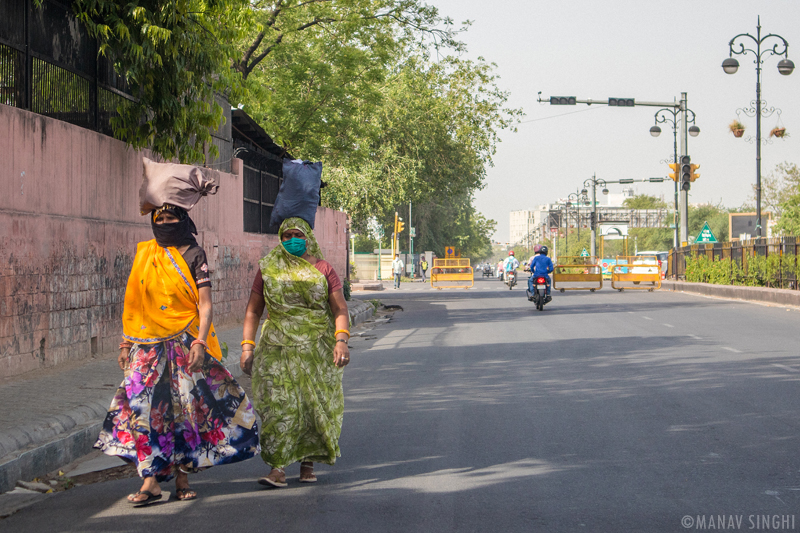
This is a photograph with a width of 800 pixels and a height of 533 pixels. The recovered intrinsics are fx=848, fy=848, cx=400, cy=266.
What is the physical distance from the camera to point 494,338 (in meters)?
14.7

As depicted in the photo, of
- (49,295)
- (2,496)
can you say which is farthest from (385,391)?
(2,496)

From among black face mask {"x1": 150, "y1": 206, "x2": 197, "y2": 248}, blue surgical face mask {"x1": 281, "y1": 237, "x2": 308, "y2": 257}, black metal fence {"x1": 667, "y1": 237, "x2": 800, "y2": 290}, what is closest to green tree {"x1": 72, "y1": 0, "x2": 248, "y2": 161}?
black face mask {"x1": 150, "y1": 206, "x2": 197, "y2": 248}

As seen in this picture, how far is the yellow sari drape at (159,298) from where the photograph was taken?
4895 mm

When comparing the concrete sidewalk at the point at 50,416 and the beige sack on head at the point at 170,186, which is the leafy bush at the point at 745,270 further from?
the beige sack on head at the point at 170,186

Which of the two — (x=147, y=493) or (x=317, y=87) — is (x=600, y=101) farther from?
(x=147, y=493)

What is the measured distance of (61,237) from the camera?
379 inches

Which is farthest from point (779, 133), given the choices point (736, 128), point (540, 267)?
point (540, 267)

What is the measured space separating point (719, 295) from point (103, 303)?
920 inches

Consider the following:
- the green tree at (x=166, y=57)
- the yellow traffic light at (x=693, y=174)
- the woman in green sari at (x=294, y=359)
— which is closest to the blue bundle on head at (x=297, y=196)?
the woman in green sari at (x=294, y=359)

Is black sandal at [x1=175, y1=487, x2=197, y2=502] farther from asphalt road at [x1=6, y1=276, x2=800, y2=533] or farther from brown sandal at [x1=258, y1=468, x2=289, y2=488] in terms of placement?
brown sandal at [x1=258, y1=468, x2=289, y2=488]

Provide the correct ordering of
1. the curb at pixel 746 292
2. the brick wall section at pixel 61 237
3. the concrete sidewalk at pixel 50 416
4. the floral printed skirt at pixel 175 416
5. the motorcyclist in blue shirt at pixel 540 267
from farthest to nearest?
the curb at pixel 746 292 → the motorcyclist in blue shirt at pixel 540 267 → the brick wall section at pixel 61 237 → the concrete sidewalk at pixel 50 416 → the floral printed skirt at pixel 175 416

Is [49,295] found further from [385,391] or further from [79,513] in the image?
[79,513]

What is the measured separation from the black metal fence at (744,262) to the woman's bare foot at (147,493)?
78.2ft

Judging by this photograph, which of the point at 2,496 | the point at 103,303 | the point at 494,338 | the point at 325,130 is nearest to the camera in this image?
the point at 2,496
